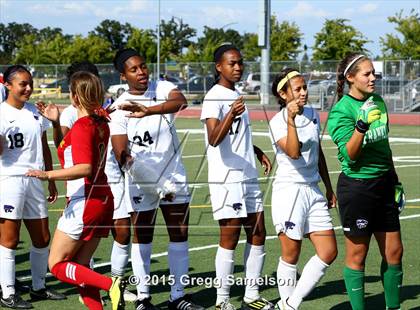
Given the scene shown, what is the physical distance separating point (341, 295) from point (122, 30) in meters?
93.7

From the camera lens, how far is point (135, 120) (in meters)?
6.92

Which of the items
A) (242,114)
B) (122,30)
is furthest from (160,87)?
(122,30)

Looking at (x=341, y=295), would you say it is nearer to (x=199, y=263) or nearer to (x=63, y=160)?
(x=199, y=263)

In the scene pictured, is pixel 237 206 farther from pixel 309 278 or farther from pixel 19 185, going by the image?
pixel 19 185

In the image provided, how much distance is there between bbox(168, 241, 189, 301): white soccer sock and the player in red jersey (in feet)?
3.50

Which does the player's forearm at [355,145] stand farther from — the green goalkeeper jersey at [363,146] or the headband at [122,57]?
the headband at [122,57]

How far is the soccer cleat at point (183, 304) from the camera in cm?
685

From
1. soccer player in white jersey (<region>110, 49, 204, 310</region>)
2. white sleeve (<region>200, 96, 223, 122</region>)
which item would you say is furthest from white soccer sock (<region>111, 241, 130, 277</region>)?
white sleeve (<region>200, 96, 223, 122</region>)

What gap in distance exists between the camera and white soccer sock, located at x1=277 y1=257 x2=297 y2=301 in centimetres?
645

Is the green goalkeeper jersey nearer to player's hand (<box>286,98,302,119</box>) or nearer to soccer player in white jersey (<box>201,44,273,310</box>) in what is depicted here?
player's hand (<box>286,98,302,119</box>)

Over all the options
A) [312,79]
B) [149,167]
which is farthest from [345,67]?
[312,79]

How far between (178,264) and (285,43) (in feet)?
185

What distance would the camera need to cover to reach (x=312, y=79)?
131 feet

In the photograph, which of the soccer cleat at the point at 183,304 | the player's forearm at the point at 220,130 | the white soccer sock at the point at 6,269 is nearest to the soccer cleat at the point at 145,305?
the soccer cleat at the point at 183,304
